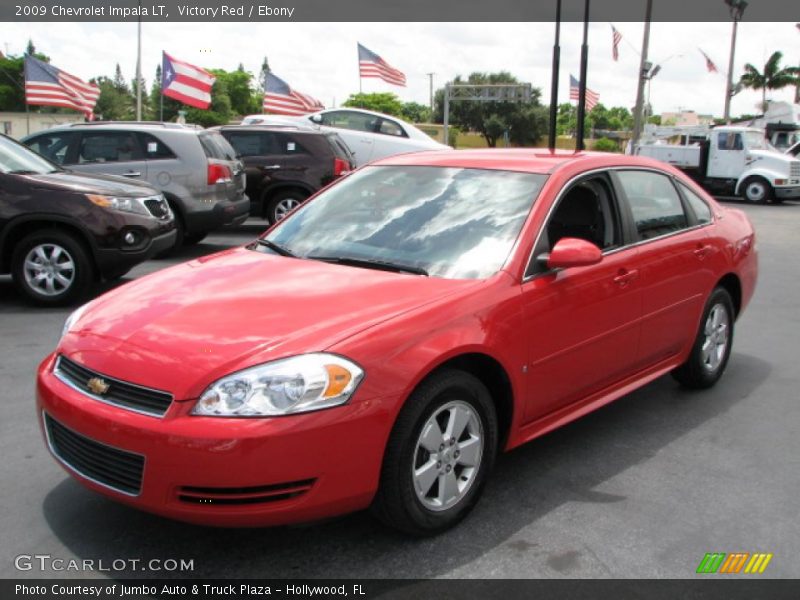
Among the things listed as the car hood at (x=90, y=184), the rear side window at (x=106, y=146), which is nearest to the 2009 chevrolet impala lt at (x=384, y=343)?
the car hood at (x=90, y=184)

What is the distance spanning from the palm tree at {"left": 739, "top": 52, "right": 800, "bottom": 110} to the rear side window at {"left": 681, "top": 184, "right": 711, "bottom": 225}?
74.4 metres

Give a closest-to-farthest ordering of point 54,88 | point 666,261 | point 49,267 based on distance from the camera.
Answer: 1. point 666,261
2. point 49,267
3. point 54,88

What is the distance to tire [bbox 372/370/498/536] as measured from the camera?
3.10 m

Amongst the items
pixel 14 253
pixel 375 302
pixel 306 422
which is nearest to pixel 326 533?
pixel 306 422

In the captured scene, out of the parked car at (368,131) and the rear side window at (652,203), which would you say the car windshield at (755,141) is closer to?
the parked car at (368,131)

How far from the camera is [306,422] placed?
9.29 feet

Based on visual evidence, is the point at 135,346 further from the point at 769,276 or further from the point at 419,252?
the point at 769,276

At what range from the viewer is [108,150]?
1061 centimetres

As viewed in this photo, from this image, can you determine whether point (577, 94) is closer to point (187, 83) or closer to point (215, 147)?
point (187, 83)

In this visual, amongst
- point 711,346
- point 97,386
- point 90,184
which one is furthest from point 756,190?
point 97,386

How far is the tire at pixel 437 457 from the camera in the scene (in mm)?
3096

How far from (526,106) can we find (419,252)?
74599 mm

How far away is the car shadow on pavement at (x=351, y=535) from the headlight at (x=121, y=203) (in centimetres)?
447

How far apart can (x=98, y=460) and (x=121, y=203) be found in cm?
531
